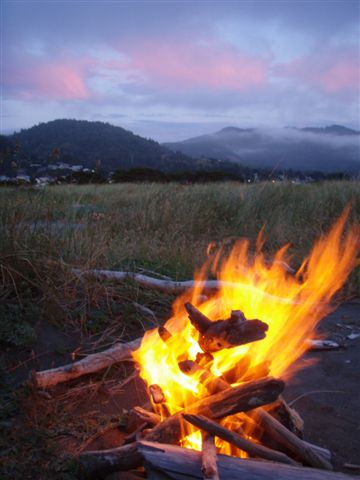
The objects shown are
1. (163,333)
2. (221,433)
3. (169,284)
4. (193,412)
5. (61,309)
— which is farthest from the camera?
(169,284)

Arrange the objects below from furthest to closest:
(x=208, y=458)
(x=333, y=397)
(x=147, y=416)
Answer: (x=333, y=397) < (x=147, y=416) < (x=208, y=458)

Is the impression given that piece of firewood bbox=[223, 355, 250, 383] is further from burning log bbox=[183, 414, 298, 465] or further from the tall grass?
the tall grass

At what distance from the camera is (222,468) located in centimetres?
184

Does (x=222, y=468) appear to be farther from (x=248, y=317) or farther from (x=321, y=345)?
(x=321, y=345)

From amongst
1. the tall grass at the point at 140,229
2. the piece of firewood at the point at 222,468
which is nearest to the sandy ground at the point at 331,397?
the piece of firewood at the point at 222,468

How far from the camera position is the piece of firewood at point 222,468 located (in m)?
1.83

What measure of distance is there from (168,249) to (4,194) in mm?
1888

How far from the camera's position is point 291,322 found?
3.78 meters

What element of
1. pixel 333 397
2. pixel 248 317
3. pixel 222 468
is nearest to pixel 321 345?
pixel 333 397

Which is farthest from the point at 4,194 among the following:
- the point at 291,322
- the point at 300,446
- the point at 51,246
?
the point at 300,446

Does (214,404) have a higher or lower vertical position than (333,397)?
higher

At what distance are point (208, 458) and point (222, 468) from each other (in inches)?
2.6

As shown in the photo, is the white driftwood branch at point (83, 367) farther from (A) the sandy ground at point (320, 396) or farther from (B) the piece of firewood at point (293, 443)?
(B) the piece of firewood at point (293, 443)

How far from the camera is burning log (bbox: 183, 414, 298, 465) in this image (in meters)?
1.97
